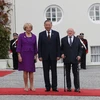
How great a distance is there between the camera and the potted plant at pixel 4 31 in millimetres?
20922

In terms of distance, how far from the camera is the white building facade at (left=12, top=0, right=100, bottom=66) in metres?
21.8

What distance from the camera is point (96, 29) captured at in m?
21.9

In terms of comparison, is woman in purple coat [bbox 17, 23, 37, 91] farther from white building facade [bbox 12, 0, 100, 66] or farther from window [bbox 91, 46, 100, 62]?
window [bbox 91, 46, 100, 62]

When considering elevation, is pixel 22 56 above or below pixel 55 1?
below

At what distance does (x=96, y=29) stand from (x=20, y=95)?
440 inches

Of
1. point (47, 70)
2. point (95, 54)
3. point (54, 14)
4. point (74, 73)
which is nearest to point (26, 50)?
point (47, 70)

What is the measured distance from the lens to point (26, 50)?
39.0 ft

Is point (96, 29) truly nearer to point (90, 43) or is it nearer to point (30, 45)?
point (90, 43)

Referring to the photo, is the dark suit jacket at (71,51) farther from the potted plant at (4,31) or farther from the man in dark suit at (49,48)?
the potted plant at (4,31)

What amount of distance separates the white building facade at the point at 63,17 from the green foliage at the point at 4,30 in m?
0.36

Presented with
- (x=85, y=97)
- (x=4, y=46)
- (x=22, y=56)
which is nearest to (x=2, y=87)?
(x=22, y=56)

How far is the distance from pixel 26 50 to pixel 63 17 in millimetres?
10183

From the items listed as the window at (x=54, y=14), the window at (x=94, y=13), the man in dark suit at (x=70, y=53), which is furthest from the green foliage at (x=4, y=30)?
the man in dark suit at (x=70, y=53)

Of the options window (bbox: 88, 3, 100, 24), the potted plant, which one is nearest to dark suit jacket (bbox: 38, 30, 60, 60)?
the potted plant
